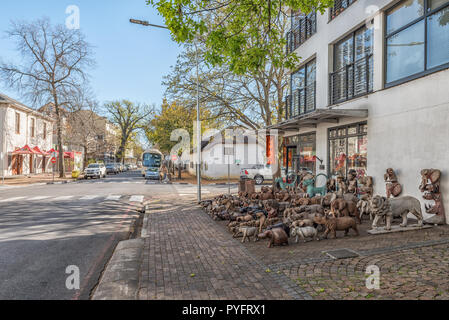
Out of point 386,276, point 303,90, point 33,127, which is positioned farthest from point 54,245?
point 33,127

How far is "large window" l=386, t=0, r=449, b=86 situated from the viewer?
7.14 m

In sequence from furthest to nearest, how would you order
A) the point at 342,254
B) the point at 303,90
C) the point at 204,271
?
1. the point at 303,90
2. the point at 342,254
3. the point at 204,271

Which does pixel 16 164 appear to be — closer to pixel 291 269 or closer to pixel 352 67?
pixel 352 67

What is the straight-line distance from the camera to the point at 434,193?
273 inches

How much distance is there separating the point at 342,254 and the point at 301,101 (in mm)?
10833

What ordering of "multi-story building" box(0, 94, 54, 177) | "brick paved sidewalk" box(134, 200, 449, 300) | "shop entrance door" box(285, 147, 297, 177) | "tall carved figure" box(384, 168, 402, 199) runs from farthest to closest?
"multi-story building" box(0, 94, 54, 177) → "shop entrance door" box(285, 147, 297, 177) → "tall carved figure" box(384, 168, 402, 199) → "brick paved sidewalk" box(134, 200, 449, 300)

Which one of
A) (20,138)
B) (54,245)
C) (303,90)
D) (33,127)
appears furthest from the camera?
(33,127)

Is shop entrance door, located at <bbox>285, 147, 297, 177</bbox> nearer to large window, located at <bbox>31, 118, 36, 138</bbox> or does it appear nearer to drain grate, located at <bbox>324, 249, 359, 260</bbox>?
drain grate, located at <bbox>324, 249, 359, 260</bbox>

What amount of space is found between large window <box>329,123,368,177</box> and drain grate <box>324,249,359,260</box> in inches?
211

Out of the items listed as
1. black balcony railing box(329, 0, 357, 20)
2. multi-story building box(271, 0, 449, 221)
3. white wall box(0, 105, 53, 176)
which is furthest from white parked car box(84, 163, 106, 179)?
black balcony railing box(329, 0, 357, 20)

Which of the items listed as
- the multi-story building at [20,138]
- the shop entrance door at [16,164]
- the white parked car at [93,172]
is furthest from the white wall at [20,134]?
the white parked car at [93,172]

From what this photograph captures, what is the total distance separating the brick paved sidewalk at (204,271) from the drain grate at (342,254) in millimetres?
1276
